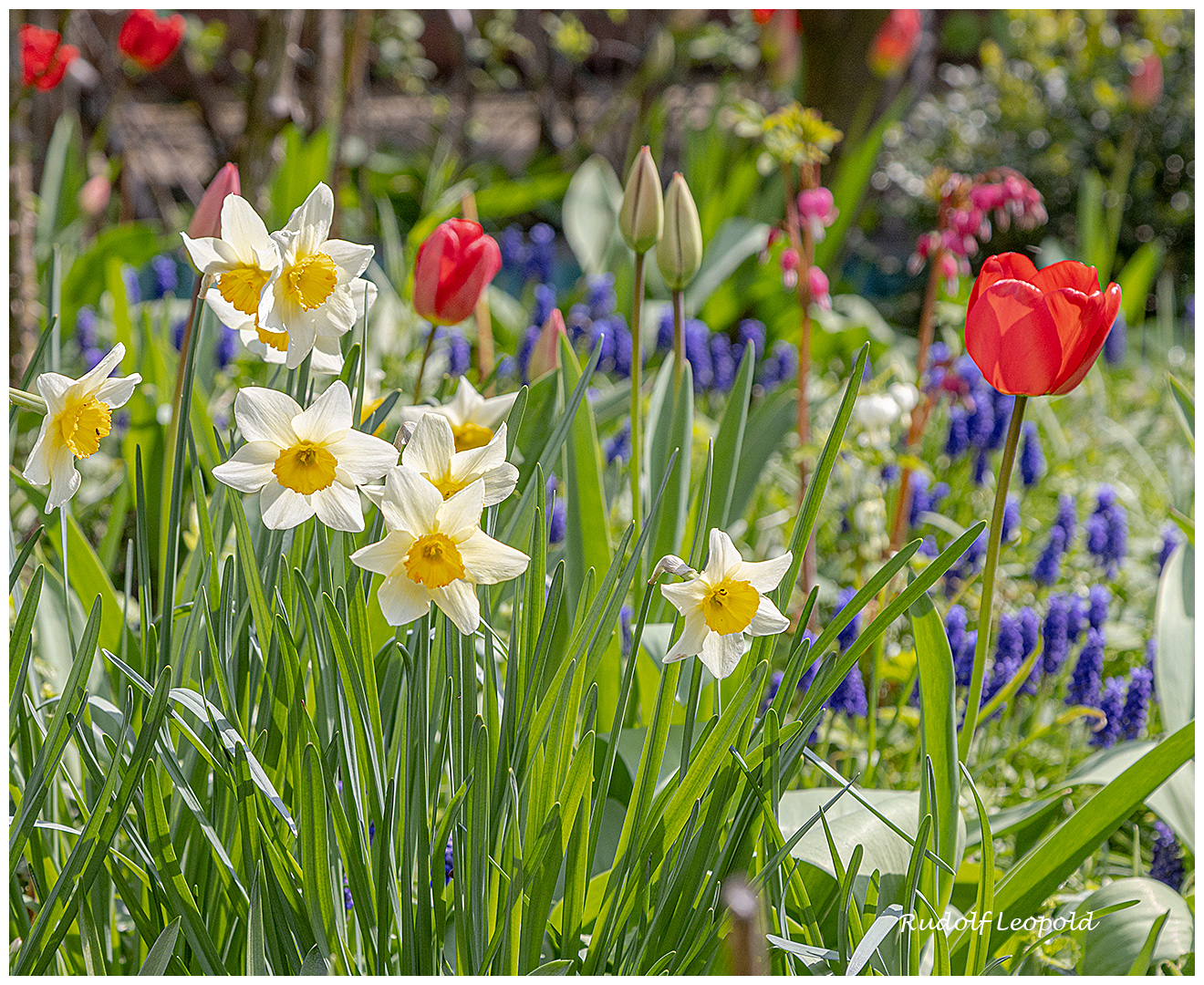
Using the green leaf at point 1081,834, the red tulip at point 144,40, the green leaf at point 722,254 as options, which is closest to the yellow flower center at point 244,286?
the green leaf at point 1081,834

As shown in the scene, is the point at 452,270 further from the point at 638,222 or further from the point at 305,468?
the point at 305,468

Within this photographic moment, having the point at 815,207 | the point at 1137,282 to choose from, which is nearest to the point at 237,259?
the point at 815,207

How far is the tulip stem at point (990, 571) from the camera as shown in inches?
32.7

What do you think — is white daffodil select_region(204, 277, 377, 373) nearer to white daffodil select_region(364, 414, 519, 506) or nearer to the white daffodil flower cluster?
the white daffodil flower cluster

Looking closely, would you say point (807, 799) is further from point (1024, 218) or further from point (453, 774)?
point (1024, 218)

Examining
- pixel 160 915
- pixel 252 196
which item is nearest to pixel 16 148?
pixel 252 196

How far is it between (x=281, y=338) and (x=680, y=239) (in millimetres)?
509

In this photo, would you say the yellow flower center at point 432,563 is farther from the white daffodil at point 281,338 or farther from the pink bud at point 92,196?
the pink bud at point 92,196

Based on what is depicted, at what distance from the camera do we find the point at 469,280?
3.39 ft

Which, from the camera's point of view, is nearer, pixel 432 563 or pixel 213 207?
pixel 432 563

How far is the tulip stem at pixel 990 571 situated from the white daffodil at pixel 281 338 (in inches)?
20.9

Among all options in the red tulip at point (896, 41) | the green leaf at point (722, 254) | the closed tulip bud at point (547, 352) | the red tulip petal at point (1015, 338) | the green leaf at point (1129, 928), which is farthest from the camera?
the red tulip at point (896, 41)

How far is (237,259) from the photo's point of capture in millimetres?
696

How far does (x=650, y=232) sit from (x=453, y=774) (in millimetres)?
607
